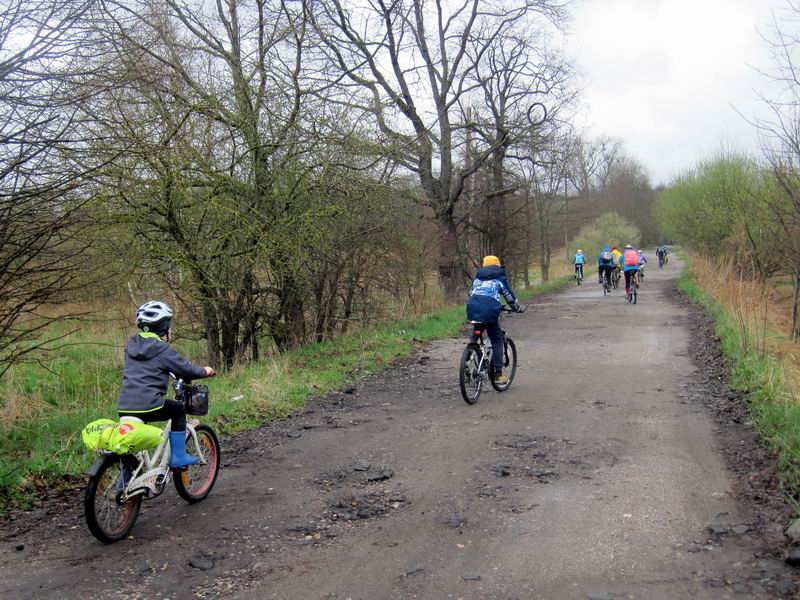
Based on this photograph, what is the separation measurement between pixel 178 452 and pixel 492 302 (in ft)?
16.4

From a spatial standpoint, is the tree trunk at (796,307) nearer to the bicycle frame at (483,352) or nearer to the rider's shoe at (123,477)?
the bicycle frame at (483,352)

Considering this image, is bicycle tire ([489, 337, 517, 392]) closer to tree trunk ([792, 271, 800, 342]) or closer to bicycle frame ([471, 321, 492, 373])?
bicycle frame ([471, 321, 492, 373])

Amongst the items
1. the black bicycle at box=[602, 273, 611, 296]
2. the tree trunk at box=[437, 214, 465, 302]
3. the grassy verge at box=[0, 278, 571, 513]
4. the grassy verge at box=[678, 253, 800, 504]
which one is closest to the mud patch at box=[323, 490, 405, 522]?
the grassy verge at box=[0, 278, 571, 513]

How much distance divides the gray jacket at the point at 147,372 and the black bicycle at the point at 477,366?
423cm

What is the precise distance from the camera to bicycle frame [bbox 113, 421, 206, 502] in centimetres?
488

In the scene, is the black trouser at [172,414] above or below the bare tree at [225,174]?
below

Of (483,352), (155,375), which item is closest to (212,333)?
(483,352)

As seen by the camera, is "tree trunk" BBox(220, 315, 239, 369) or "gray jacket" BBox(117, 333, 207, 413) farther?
"tree trunk" BBox(220, 315, 239, 369)

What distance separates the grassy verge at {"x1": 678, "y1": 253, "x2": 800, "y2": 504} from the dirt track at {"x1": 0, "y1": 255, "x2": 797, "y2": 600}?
0.69ft

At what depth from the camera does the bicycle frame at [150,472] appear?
4875 mm

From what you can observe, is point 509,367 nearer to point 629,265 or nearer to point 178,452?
point 178,452

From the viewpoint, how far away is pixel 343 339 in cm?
1471

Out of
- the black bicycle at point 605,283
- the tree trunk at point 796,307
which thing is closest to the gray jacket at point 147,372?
the tree trunk at point 796,307

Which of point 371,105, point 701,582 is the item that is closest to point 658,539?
point 701,582
